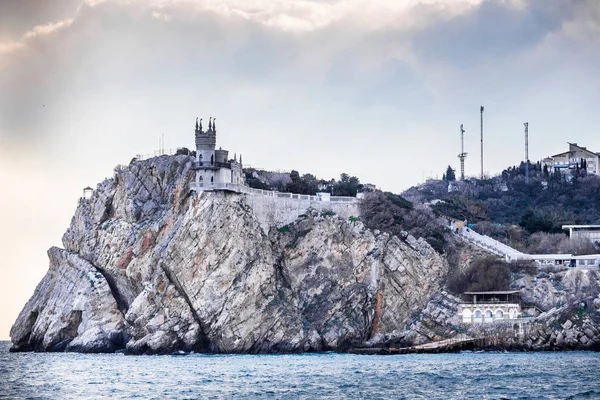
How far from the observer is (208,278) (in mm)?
83312

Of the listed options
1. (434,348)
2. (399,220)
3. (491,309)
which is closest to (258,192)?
(399,220)

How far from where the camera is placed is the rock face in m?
82.4

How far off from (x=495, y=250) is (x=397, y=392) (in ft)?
146

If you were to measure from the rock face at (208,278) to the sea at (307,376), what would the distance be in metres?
4.14

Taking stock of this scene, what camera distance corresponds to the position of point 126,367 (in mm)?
68688

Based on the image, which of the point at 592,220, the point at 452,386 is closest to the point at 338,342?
the point at 452,386

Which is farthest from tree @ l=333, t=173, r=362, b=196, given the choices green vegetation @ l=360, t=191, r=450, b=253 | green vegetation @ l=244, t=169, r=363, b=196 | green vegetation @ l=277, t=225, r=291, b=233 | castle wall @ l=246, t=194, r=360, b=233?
green vegetation @ l=277, t=225, r=291, b=233

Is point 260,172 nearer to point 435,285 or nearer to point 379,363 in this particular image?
point 435,285

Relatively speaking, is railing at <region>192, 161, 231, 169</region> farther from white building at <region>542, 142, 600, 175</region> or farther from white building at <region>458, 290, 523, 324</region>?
white building at <region>542, 142, 600, 175</region>

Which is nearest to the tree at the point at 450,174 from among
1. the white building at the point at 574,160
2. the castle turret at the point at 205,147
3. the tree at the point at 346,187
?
the white building at the point at 574,160

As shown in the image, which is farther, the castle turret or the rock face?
the castle turret

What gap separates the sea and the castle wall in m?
14.8

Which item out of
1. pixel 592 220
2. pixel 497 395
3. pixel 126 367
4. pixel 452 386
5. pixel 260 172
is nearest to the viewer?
pixel 497 395

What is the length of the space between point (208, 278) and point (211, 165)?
9109 millimetres
